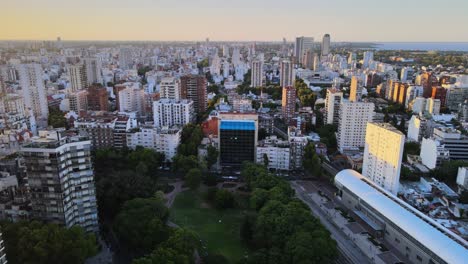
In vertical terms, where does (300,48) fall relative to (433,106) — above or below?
above

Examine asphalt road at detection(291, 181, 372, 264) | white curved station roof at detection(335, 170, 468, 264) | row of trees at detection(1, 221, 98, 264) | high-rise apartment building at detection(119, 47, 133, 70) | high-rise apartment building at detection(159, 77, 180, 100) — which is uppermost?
high-rise apartment building at detection(119, 47, 133, 70)

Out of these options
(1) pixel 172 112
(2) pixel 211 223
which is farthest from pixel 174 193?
(1) pixel 172 112

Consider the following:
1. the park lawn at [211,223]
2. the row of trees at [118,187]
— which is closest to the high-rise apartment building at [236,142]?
the park lawn at [211,223]

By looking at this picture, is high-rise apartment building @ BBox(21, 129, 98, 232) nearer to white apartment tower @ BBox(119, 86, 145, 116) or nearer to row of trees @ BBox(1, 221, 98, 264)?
row of trees @ BBox(1, 221, 98, 264)

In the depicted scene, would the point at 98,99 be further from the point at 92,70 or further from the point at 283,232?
the point at 283,232

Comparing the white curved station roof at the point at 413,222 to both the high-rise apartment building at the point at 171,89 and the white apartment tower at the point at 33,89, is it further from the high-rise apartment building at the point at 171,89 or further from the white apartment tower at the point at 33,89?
the white apartment tower at the point at 33,89

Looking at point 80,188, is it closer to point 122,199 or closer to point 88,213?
point 88,213

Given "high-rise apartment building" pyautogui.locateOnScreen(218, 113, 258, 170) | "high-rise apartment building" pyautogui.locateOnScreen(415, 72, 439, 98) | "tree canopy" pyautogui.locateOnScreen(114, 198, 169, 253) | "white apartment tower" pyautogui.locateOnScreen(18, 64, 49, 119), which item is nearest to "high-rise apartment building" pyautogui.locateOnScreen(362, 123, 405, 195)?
"high-rise apartment building" pyautogui.locateOnScreen(218, 113, 258, 170)
